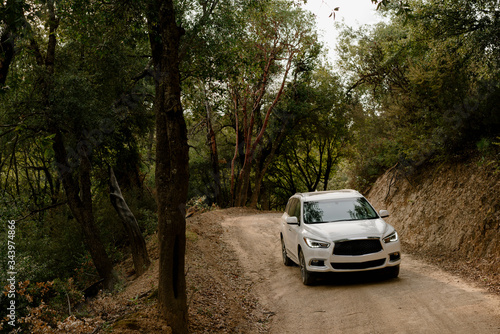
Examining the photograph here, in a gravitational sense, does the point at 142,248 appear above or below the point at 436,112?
below

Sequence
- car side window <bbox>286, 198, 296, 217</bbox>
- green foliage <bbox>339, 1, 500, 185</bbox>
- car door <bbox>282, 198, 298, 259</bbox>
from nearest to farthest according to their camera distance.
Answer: car door <bbox>282, 198, 298, 259</bbox> < car side window <bbox>286, 198, 296, 217</bbox> < green foliage <bbox>339, 1, 500, 185</bbox>

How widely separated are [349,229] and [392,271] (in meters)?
1.37

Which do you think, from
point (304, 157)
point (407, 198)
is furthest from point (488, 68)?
point (304, 157)

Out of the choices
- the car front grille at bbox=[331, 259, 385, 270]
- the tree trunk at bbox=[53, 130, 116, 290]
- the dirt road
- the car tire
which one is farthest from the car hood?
the tree trunk at bbox=[53, 130, 116, 290]

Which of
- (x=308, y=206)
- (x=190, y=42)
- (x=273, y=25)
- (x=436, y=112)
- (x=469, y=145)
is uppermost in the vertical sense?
(x=273, y=25)

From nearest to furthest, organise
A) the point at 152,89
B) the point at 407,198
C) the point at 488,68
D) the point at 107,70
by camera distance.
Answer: the point at 488,68 → the point at 107,70 → the point at 407,198 → the point at 152,89

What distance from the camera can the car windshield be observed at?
951 cm

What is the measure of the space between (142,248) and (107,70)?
574 centimetres

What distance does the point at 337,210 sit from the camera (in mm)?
9766

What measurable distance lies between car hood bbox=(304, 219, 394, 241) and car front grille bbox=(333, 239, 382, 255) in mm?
103

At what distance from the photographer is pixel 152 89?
16750 millimetres

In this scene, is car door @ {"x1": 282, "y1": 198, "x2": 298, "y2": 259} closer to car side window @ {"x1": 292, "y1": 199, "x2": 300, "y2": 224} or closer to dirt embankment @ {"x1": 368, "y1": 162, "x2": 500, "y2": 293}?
car side window @ {"x1": 292, "y1": 199, "x2": 300, "y2": 224}

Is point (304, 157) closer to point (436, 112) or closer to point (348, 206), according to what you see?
point (436, 112)

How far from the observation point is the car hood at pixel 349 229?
27.7 feet
